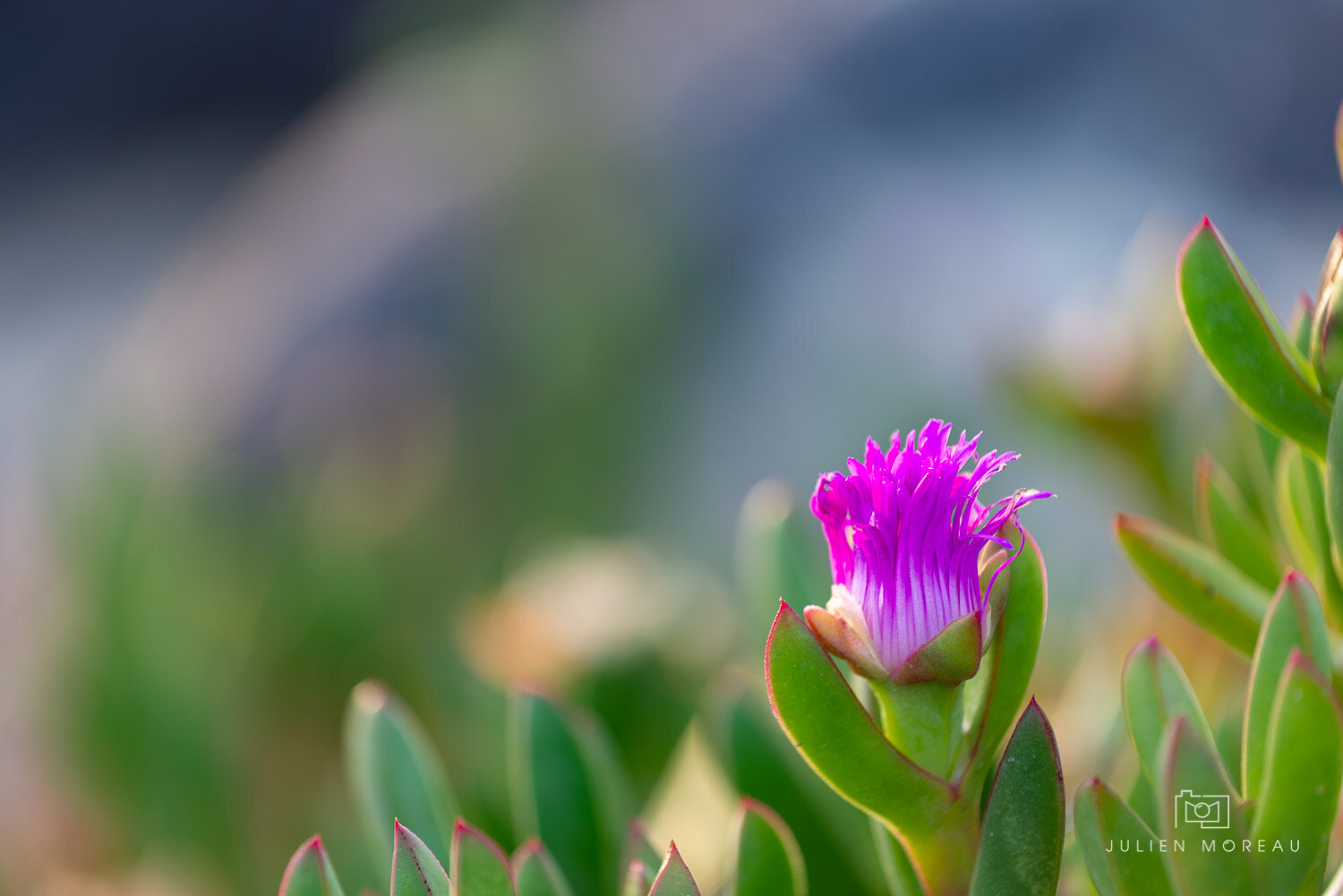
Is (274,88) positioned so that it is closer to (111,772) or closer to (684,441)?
(684,441)

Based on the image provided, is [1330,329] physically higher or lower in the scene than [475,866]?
higher

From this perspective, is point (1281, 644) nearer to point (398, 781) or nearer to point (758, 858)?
point (758, 858)

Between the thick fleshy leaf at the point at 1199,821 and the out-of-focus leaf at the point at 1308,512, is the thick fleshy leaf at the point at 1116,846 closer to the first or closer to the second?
the thick fleshy leaf at the point at 1199,821

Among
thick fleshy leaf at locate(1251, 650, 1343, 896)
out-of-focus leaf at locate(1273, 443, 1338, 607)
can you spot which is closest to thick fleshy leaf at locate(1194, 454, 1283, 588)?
out-of-focus leaf at locate(1273, 443, 1338, 607)

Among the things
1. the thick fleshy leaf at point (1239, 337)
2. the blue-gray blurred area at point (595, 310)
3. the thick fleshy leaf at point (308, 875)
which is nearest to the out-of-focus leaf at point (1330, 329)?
the thick fleshy leaf at point (1239, 337)

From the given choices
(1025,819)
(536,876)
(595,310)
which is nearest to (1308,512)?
(1025,819)

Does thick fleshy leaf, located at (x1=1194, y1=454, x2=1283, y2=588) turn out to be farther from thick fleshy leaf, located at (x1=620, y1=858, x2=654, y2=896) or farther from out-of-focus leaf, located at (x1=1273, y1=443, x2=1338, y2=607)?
thick fleshy leaf, located at (x1=620, y1=858, x2=654, y2=896)
